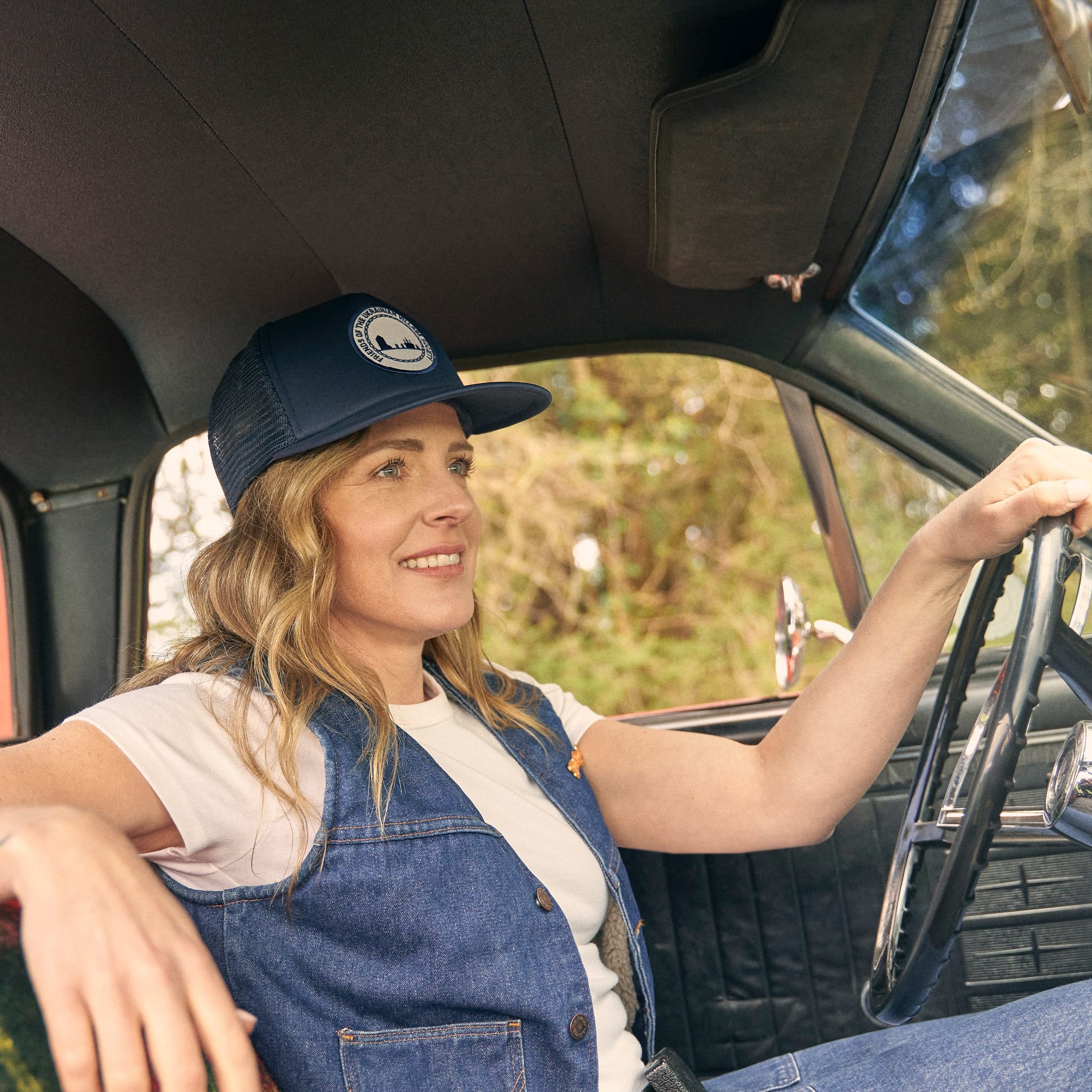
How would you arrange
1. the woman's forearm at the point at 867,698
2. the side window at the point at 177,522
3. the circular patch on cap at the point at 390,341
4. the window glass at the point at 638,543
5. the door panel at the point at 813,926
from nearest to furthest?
1. the woman's forearm at the point at 867,698
2. the circular patch on cap at the point at 390,341
3. the door panel at the point at 813,926
4. the side window at the point at 177,522
5. the window glass at the point at 638,543

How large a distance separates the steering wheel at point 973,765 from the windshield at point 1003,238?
1.37 ft

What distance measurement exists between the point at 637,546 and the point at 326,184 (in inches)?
207

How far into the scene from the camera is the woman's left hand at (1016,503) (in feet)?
3.83

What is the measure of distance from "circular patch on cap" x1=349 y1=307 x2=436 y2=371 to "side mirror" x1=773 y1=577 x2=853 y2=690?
0.73m

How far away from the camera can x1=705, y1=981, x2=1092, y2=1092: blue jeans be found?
1121 mm

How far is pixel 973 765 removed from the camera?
1180 millimetres

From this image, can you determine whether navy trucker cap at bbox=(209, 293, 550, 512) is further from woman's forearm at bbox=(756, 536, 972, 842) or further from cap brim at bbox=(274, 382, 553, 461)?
woman's forearm at bbox=(756, 536, 972, 842)

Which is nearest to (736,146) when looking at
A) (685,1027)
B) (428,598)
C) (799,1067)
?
(428,598)

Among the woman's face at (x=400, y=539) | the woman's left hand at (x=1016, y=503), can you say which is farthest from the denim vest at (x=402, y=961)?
the woman's left hand at (x=1016, y=503)

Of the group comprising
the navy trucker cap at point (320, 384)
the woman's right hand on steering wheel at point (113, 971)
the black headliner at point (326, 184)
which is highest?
the black headliner at point (326, 184)

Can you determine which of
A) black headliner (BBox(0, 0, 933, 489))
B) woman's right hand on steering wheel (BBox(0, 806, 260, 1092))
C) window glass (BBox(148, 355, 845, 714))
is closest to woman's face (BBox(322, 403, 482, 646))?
black headliner (BBox(0, 0, 933, 489))

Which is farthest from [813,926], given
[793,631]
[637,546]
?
[637,546]

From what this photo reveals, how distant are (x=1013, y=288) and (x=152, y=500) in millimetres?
1466

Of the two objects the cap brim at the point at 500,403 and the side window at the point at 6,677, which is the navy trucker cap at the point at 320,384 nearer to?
the cap brim at the point at 500,403
